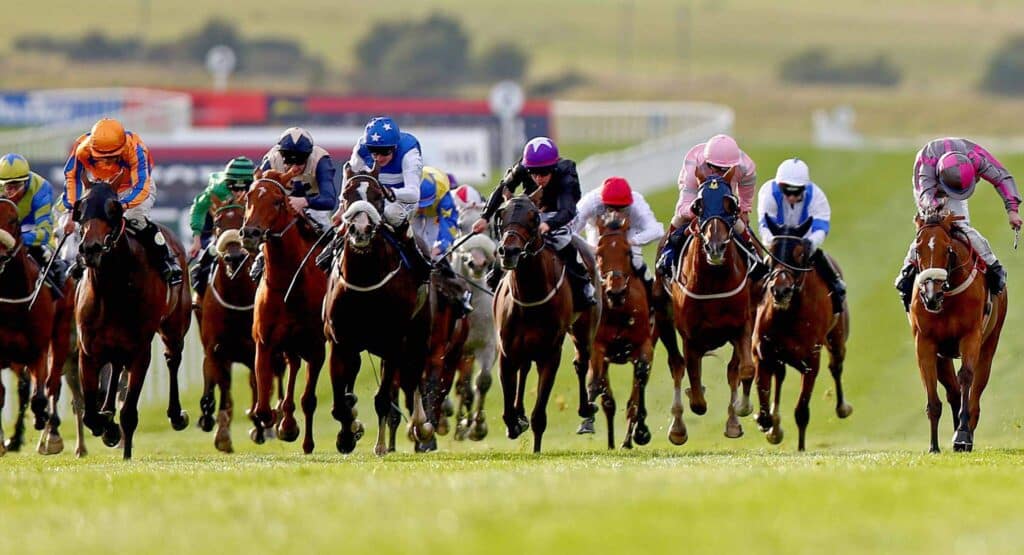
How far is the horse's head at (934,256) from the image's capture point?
14.9 m

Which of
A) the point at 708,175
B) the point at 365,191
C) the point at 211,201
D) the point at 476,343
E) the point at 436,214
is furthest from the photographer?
the point at 476,343

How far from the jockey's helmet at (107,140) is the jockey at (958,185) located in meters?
5.59

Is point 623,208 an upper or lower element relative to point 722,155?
lower

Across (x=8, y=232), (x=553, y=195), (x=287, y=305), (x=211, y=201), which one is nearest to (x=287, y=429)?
(x=287, y=305)

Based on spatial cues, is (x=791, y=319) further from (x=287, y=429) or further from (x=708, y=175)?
(x=287, y=429)

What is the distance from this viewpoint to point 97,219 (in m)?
14.6

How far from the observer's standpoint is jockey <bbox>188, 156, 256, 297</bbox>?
1728cm

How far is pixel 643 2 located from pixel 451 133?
299ft

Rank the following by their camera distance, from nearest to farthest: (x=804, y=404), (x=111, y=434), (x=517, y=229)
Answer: (x=517, y=229)
(x=111, y=434)
(x=804, y=404)

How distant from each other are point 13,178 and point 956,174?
24.1 feet

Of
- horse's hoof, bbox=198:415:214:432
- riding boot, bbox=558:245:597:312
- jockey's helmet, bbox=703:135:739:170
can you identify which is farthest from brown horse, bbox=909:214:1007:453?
horse's hoof, bbox=198:415:214:432

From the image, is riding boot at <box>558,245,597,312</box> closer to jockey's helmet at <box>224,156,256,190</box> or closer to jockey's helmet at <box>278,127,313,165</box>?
jockey's helmet at <box>278,127,313,165</box>

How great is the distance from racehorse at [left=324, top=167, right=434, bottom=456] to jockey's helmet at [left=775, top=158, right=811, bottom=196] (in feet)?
10.0

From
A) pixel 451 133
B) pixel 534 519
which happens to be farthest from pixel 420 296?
pixel 451 133
